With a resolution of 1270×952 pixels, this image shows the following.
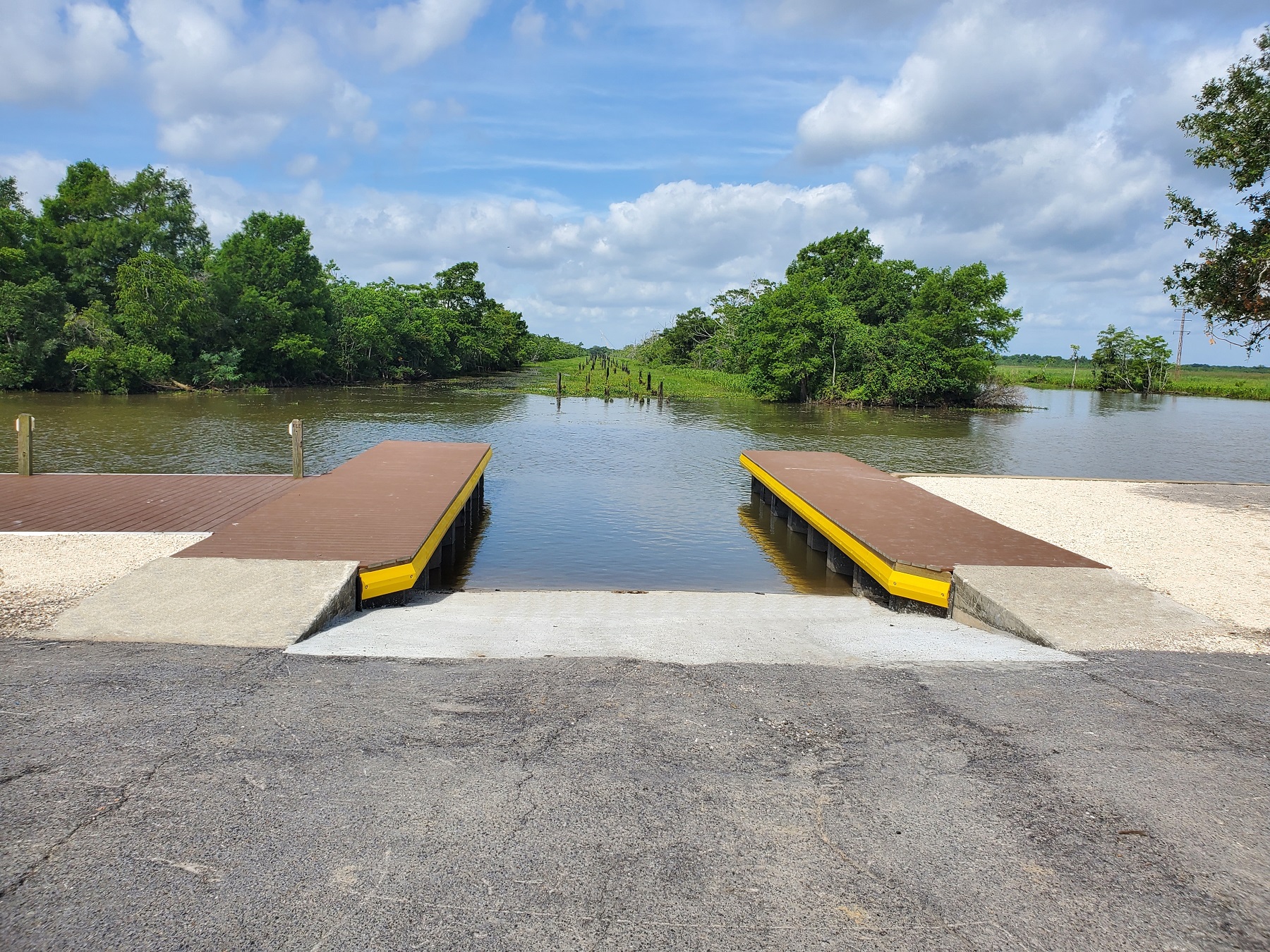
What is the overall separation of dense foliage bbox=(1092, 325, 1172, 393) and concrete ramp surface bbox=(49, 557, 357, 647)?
66.6m

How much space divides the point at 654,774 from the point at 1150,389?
68.7 meters

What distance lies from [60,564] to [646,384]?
4078 centimetres

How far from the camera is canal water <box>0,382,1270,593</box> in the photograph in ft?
32.2

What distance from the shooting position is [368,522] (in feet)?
24.7

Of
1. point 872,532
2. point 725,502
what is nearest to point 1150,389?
point 725,502

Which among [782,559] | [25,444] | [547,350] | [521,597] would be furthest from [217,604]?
[547,350]

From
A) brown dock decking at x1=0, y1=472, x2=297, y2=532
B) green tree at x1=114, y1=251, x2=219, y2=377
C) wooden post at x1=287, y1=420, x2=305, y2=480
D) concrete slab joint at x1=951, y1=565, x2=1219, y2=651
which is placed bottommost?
concrete slab joint at x1=951, y1=565, x2=1219, y2=651

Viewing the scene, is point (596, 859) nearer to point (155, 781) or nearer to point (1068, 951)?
point (1068, 951)

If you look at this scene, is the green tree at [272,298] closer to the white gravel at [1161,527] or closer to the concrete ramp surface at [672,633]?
the white gravel at [1161,527]

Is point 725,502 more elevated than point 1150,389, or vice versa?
point 1150,389

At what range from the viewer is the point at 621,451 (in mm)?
19391

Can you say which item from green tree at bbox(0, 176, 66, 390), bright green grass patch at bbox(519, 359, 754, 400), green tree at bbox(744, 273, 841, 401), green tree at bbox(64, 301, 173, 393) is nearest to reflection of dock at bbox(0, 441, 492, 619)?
green tree at bbox(64, 301, 173, 393)

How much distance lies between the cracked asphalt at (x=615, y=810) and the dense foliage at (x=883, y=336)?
34541 millimetres

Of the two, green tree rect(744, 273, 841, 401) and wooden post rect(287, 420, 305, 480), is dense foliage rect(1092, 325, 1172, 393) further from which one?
wooden post rect(287, 420, 305, 480)
